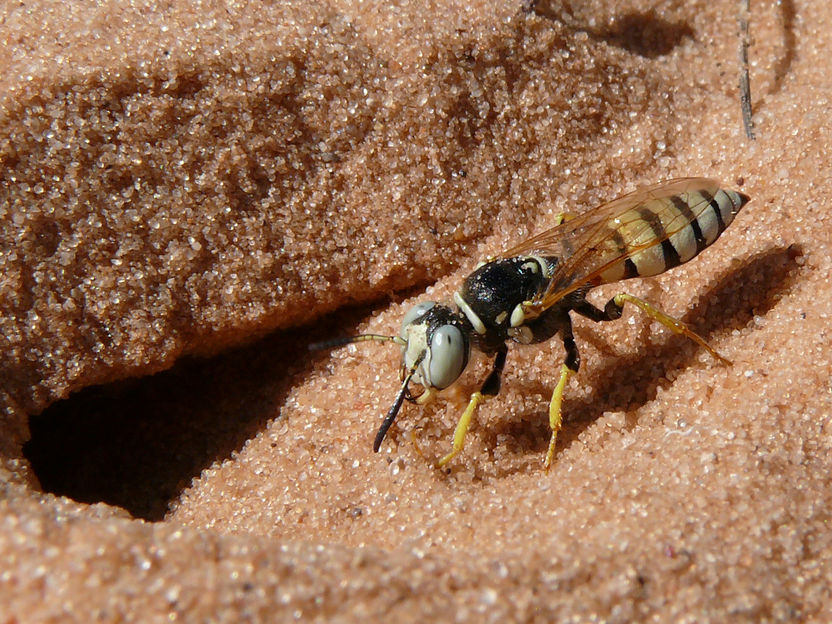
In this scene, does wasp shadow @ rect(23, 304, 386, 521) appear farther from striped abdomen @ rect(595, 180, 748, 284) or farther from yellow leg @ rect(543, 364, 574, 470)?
striped abdomen @ rect(595, 180, 748, 284)

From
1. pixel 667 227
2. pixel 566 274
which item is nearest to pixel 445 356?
pixel 566 274

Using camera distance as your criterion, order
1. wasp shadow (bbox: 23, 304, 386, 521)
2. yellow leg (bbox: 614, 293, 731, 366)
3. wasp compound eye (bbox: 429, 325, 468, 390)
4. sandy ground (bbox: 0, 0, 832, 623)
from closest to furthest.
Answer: sandy ground (bbox: 0, 0, 832, 623) → wasp compound eye (bbox: 429, 325, 468, 390) → yellow leg (bbox: 614, 293, 731, 366) → wasp shadow (bbox: 23, 304, 386, 521)

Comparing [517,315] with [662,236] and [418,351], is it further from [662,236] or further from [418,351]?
[662,236]

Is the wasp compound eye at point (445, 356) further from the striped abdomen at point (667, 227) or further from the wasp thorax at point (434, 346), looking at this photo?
the striped abdomen at point (667, 227)

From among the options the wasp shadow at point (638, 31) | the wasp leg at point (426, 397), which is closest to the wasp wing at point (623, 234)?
the wasp leg at point (426, 397)

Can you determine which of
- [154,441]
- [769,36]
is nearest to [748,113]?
[769,36]

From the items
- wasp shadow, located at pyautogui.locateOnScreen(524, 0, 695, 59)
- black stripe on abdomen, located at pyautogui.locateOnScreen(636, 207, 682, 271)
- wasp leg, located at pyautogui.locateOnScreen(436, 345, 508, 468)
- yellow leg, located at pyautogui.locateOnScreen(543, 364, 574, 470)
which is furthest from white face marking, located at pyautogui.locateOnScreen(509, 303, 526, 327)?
wasp shadow, located at pyautogui.locateOnScreen(524, 0, 695, 59)

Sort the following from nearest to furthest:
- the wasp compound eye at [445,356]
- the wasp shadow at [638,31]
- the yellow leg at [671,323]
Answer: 1. the wasp compound eye at [445,356]
2. the yellow leg at [671,323]
3. the wasp shadow at [638,31]
